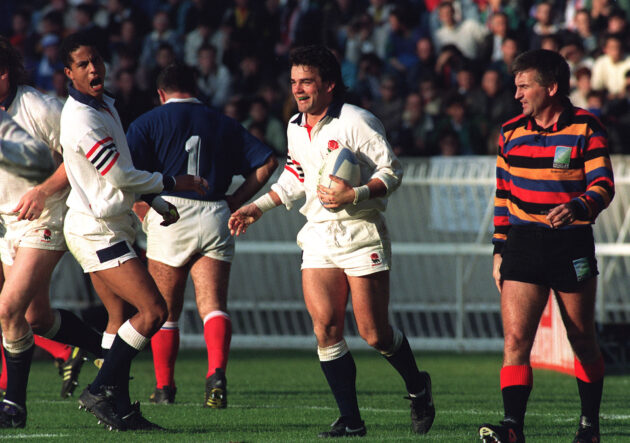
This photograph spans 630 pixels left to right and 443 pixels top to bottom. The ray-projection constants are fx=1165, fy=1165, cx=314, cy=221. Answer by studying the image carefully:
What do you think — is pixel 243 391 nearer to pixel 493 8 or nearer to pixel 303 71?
pixel 303 71

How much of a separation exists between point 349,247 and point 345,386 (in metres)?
0.79

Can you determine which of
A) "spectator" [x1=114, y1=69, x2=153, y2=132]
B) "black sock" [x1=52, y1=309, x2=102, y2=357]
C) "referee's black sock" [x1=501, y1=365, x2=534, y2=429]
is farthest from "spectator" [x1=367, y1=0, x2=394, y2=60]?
"referee's black sock" [x1=501, y1=365, x2=534, y2=429]

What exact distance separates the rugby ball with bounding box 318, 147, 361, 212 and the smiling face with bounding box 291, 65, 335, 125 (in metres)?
0.31

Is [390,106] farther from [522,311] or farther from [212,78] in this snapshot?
[522,311]

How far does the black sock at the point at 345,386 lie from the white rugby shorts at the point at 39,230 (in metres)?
1.82

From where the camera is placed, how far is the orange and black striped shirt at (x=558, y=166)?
588cm

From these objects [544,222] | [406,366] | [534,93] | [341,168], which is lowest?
[406,366]

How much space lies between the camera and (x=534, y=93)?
6.04 m

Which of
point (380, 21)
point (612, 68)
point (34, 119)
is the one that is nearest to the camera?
point (34, 119)

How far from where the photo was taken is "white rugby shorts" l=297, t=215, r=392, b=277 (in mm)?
6582

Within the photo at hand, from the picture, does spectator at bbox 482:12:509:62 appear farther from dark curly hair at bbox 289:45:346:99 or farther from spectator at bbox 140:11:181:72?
dark curly hair at bbox 289:45:346:99

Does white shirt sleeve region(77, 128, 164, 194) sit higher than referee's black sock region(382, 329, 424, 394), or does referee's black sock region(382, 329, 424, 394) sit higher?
white shirt sleeve region(77, 128, 164, 194)

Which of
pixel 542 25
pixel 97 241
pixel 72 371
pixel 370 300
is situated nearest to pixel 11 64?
pixel 97 241

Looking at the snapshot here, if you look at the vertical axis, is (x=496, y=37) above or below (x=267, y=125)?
above
